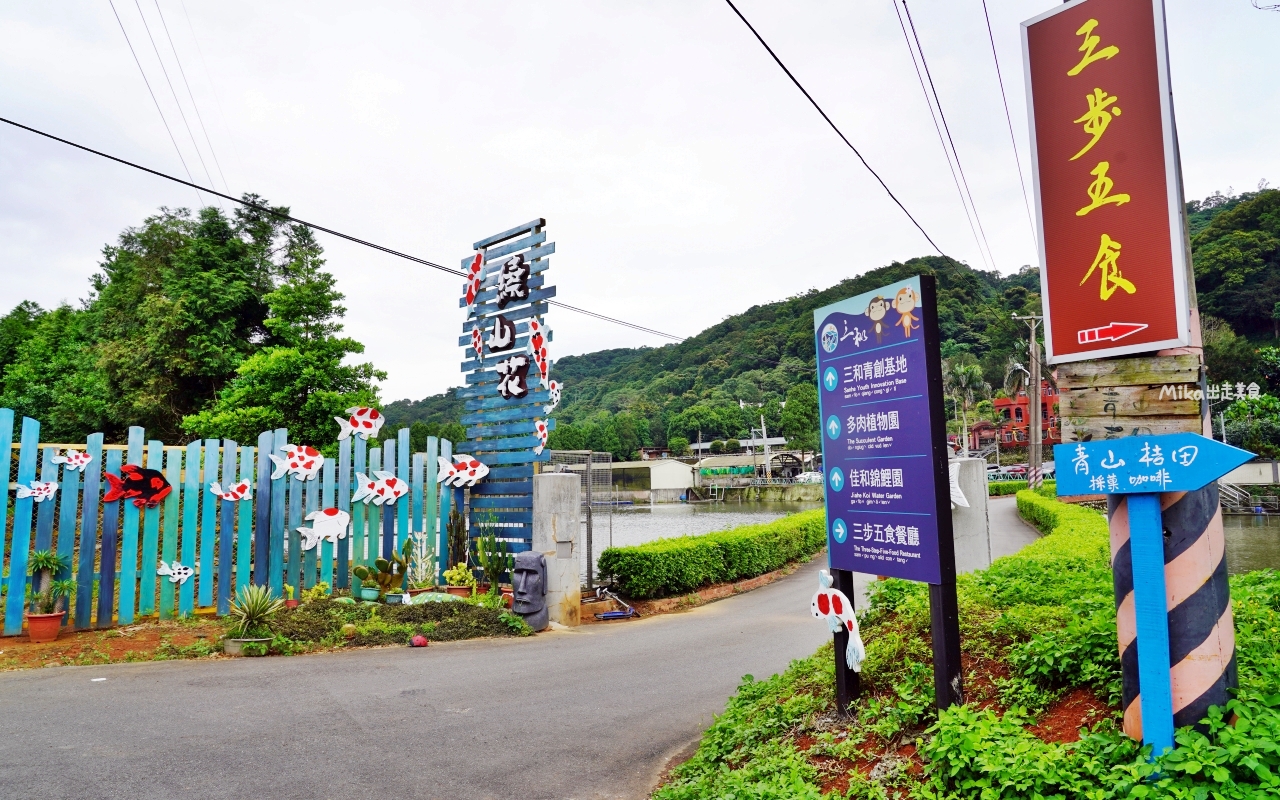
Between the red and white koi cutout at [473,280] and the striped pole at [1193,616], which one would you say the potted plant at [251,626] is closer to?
the red and white koi cutout at [473,280]

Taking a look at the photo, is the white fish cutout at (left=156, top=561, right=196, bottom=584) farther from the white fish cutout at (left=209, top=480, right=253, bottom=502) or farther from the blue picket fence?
the white fish cutout at (left=209, top=480, right=253, bottom=502)

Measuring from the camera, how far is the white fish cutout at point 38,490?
795 centimetres

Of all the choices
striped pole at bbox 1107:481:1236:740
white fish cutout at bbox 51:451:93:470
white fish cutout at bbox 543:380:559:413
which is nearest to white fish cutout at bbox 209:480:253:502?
white fish cutout at bbox 51:451:93:470

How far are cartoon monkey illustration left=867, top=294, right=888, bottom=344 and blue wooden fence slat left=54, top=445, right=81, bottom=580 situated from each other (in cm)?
839

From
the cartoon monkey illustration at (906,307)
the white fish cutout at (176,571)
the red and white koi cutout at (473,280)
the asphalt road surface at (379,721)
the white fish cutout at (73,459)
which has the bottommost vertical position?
the asphalt road surface at (379,721)

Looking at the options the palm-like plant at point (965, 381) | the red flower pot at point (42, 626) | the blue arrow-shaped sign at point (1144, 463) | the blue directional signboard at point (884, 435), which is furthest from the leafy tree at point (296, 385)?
the palm-like plant at point (965, 381)

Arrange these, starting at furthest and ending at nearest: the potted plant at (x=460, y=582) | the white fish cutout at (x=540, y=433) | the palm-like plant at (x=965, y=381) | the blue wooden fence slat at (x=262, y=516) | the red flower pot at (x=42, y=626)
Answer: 1. the palm-like plant at (x=965, y=381)
2. the white fish cutout at (x=540, y=433)
3. the potted plant at (x=460, y=582)
4. the blue wooden fence slat at (x=262, y=516)
5. the red flower pot at (x=42, y=626)

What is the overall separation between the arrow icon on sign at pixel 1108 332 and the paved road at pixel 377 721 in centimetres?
349

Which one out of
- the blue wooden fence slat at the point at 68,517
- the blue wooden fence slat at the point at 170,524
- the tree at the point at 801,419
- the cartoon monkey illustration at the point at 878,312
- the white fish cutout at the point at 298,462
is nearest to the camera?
the cartoon monkey illustration at the point at 878,312

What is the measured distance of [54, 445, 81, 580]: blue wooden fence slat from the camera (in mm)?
8070

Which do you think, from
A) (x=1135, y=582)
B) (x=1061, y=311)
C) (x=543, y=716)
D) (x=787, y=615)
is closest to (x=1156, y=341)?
(x=1061, y=311)

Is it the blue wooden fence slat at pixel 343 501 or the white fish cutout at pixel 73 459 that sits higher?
the white fish cutout at pixel 73 459

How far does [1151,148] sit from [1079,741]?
2.64m

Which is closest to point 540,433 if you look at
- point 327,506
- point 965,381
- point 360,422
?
point 360,422
